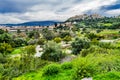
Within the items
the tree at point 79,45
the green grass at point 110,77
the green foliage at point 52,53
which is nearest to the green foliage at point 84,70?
the green grass at point 110,77

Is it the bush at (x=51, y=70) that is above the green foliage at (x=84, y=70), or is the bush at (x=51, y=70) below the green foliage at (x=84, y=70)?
below

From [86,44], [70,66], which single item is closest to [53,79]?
[70,66]

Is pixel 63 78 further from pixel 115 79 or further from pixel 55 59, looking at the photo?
pixel 55 59

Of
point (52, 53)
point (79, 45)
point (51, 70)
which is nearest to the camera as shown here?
point (51, 70)

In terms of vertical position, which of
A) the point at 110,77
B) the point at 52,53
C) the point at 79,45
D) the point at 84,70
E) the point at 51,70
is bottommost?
the point at 52,53

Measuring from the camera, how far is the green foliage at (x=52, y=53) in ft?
119

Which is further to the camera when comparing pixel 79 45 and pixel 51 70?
pixel 79 45

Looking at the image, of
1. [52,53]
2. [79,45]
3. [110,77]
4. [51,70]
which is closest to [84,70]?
[110,77]

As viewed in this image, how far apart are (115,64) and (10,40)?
177 feet

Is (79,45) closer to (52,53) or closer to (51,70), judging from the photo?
(52,53)

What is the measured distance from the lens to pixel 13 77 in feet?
73.0

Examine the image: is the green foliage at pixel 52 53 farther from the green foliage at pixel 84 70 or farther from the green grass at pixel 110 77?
the green grass at pixel 110 77

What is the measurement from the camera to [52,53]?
36688mm

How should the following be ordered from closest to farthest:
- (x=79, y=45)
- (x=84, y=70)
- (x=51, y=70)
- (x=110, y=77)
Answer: (x=110, y=77) < (x=84, y=70) < (x=51, y=70) < (x=79, y=45)
